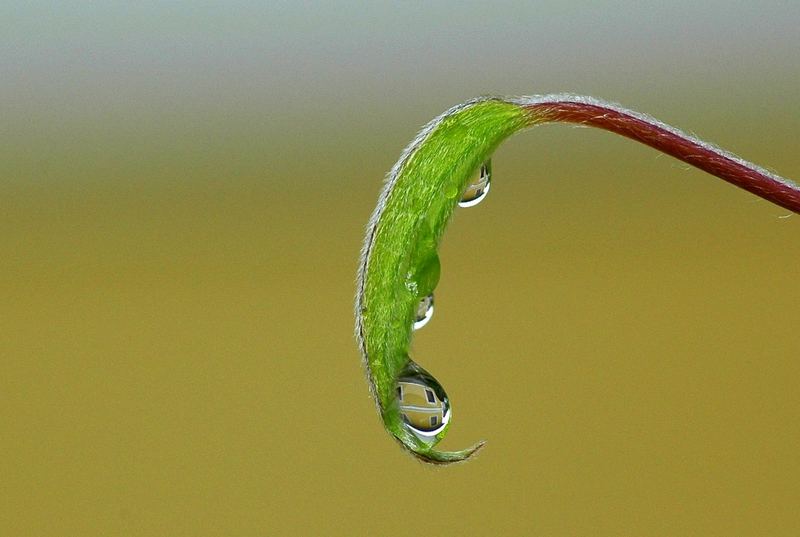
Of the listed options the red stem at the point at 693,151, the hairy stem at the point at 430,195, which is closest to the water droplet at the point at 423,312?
the hairy stem at the point at 430,195

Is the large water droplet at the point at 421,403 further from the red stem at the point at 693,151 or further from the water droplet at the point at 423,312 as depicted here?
the red stem at the point at 693,151

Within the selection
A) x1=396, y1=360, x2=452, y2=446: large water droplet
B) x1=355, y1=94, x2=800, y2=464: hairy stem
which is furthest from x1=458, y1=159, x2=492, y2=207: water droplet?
x1=396, y1=360, x2=452, y2=446: large water droplet

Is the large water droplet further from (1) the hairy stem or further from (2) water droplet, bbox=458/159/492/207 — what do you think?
(2) water droplet, bbox=458/159/492/207

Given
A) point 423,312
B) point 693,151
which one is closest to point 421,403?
point 423,312

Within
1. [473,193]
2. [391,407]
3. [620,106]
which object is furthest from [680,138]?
[391,407]

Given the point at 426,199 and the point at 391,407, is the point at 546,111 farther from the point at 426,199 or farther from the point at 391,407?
the point at 391,407

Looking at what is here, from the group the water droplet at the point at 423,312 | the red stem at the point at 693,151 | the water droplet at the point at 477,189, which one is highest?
the water droplet at the point at 477,189
